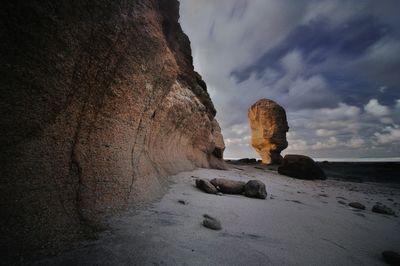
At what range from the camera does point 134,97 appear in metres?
2.45

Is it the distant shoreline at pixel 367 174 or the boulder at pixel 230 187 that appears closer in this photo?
the boulder at pixel 230 187

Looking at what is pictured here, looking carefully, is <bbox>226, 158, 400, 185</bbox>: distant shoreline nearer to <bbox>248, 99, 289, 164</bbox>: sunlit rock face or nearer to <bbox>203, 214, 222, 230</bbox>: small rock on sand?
<bbox>248, 99, 289, 164</bbox>: sunlit rock face

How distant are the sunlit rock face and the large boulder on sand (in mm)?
15710

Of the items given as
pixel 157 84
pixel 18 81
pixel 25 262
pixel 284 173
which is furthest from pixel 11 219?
pixel 284 173

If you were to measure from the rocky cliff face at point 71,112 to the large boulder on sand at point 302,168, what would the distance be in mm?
10238

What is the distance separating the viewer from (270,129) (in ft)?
87.6

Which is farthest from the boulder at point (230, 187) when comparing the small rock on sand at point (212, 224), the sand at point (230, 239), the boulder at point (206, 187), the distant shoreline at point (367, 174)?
the distant shoreline at point (367, 174)

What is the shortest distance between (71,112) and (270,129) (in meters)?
27.2

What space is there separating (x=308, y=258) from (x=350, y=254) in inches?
21.2

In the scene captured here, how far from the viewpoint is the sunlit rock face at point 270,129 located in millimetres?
26406

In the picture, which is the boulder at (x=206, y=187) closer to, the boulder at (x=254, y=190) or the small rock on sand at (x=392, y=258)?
the boulder at (x=254, y=190)

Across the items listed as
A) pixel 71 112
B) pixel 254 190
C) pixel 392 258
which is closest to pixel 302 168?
pixel 254 190

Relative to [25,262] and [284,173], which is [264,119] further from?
[25,262]

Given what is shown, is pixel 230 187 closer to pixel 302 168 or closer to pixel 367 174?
pixel 302 168
